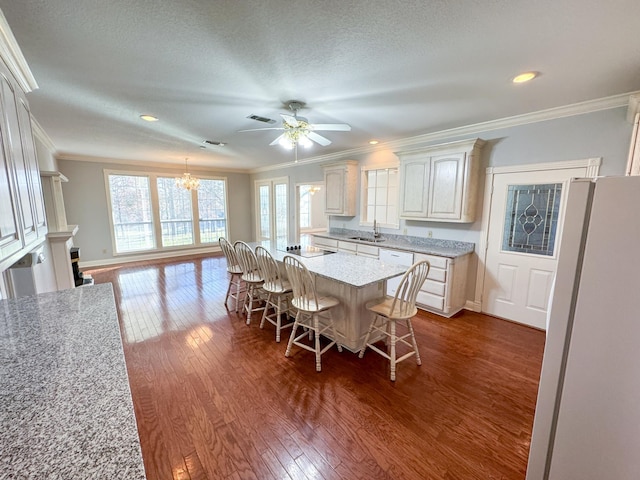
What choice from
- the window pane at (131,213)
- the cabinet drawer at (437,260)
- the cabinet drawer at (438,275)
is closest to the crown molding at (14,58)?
the cabinet drawer at (437,260)

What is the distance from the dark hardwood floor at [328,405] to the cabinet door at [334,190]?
8.69ft

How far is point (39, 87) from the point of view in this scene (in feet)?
7.54

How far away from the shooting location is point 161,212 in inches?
271

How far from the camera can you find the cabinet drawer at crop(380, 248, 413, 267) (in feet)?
12.3

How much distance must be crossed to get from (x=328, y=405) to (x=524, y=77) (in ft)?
9.76

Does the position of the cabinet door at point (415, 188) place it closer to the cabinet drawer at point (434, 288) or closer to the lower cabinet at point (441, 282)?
the lower cabinet at point (441, 282)

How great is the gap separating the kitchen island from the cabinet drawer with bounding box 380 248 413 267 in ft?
3.23

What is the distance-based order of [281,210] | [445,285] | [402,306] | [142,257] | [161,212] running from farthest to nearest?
[281,210] → [161,212] → [142,257] → [445,285] → [402,306]

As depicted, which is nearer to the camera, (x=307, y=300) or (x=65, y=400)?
(x=65, y=400)

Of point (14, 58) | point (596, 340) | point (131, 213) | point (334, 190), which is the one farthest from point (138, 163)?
point (596, 340)

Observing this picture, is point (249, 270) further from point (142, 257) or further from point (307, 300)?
point (142, 257)

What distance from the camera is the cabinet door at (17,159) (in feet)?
4.52

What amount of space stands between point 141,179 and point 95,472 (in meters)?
7.41

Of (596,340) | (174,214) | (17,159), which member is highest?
(17,159)
